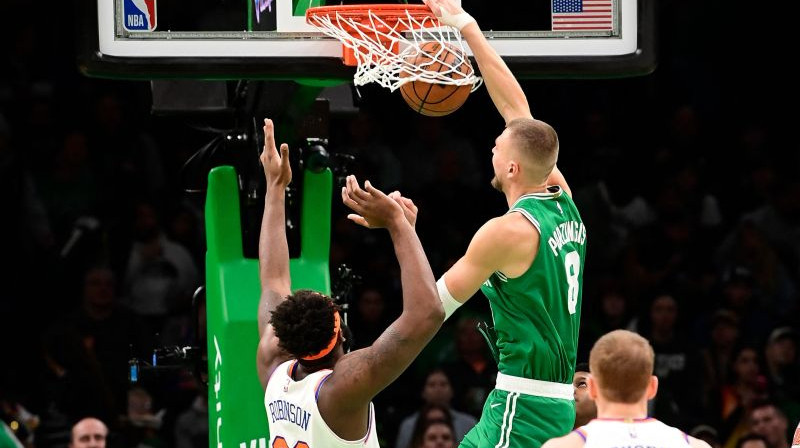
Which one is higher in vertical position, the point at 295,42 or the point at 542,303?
the point at 295,42

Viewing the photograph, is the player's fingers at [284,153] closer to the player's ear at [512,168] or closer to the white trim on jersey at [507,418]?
the player's ear at [512,168]

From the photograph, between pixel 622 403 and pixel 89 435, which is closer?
pixel 622 403

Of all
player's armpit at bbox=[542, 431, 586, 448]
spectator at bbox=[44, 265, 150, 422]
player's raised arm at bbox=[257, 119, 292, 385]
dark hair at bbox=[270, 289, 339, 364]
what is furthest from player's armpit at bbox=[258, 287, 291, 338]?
spectator at bbox=[44, 265, 150, 422]

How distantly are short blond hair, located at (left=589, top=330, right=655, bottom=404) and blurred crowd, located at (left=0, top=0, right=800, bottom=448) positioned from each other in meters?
4.73

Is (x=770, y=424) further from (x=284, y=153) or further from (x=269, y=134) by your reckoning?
(x=269, y=134)

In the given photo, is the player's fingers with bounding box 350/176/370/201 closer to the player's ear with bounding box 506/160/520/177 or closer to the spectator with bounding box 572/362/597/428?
the player's ear with bounding box 506/160/520/177

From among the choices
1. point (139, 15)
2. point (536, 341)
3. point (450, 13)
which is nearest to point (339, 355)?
point (536, 341)

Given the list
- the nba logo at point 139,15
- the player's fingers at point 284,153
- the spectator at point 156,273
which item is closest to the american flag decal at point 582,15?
the player's fingers at point 284,153

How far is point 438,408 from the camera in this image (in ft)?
30.7

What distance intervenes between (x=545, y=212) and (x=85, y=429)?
4.07 metres

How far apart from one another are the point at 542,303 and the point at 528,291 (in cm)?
7

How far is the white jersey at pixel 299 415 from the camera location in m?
5.39

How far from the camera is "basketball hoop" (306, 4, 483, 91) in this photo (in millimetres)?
6117

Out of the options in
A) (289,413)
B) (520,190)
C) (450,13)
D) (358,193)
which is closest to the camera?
(358,193)
